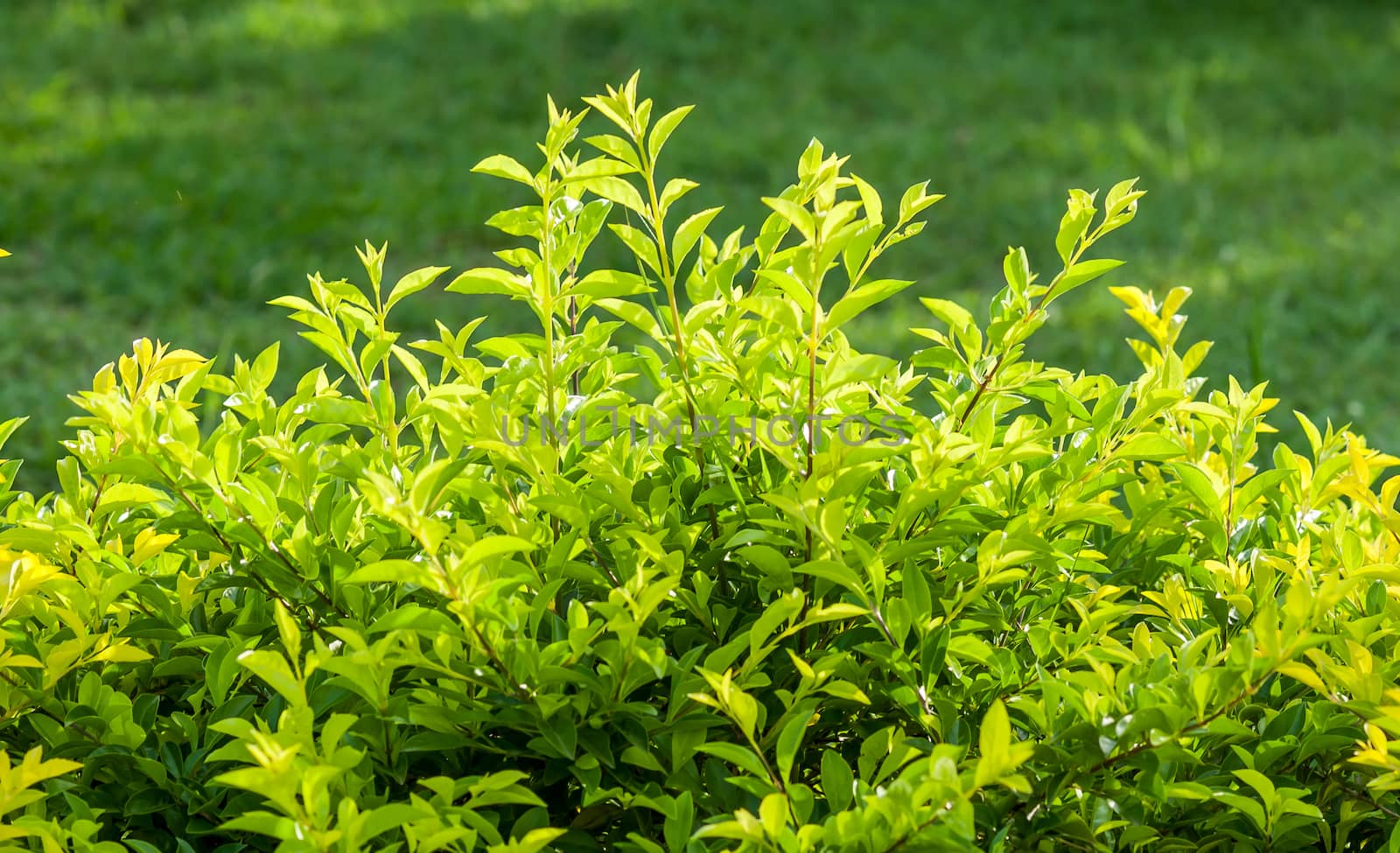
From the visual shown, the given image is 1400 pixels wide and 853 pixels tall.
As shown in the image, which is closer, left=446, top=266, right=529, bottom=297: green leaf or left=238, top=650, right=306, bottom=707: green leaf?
left=238, top=650, right=306, bottom=707: green leaf

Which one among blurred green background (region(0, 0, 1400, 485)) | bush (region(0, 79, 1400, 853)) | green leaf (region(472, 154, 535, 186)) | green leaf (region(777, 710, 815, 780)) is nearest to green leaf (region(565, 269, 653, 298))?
bush (region(0, 79, 1400, 853))

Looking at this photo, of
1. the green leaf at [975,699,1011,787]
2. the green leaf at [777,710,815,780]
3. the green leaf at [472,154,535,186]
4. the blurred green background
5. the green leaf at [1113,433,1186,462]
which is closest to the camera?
the green leaf at [975,699,1011,787]

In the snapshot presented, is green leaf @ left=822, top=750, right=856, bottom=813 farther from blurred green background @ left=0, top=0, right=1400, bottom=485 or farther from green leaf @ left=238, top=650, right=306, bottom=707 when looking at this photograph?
blurred green background @ left=0, top=0, right=1400, bottom=485

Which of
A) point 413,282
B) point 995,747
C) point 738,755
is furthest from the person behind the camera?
point 413,282

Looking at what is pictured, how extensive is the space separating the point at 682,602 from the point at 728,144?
207 inches

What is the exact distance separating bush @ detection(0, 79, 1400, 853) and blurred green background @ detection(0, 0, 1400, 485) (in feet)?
5.73

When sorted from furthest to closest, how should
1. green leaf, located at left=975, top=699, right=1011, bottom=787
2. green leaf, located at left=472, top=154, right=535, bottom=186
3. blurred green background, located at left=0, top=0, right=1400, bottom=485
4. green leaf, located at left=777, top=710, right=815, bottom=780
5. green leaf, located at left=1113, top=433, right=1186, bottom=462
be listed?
blurred green background, located at left=0, top=0, right=1400, bottom=485 → green leaf, located at left=1113, top=433, right=1186, bottom=462 → green leaf, located at left=472, top=154, right=535, bottom=186 → green leaf, located at left=777, top=710, right=815, bottom=780 → green leaf, located at left=975, top=699, right=1011, bottom=787

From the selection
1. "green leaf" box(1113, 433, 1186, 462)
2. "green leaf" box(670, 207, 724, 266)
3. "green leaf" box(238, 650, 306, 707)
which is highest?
"green leaf" box(670, 207, 724, 266)

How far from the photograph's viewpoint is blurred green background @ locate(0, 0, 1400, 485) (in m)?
4.99

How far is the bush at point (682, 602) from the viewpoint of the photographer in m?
1.33

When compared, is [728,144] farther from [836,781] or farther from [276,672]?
[276,672]

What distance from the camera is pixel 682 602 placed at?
4.98ft

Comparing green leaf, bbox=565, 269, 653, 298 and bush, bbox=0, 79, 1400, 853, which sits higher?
green leaf, bbox=565, 269, 653, 298

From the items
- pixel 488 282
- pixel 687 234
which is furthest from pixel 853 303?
pixel 488 282
